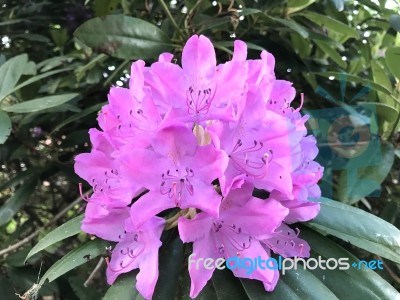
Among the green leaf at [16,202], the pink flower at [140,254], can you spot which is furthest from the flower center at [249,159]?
the green leaf at [16,202]

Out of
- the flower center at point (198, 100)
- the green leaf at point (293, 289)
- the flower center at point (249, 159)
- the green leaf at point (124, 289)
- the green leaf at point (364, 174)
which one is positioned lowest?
the green leaf at point (364, 174)

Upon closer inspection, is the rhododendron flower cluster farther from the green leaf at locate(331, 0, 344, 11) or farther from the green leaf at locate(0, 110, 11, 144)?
the green leaf at locate(331, 0, 344, 11)

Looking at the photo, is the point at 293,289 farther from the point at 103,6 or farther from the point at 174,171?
the point at 103,6

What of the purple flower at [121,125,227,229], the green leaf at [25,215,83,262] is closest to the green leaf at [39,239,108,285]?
A: the green leaf at [25,215,83,262]

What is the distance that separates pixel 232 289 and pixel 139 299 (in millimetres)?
128

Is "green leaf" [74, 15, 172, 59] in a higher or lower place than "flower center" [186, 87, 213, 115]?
lower

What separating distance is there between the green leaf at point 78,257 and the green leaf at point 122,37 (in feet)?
1.32

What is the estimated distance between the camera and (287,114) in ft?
2.43

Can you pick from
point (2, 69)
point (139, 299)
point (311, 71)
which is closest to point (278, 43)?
point (311, 71)

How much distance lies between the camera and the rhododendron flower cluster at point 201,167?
621 mm

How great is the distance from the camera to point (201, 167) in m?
0.62

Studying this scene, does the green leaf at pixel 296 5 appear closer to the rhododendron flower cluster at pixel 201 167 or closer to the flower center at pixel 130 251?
the rhododendron flower cluster at pixel 201 167

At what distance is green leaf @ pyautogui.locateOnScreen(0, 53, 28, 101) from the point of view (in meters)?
1.08

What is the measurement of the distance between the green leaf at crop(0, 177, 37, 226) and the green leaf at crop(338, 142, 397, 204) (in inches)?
29.5
